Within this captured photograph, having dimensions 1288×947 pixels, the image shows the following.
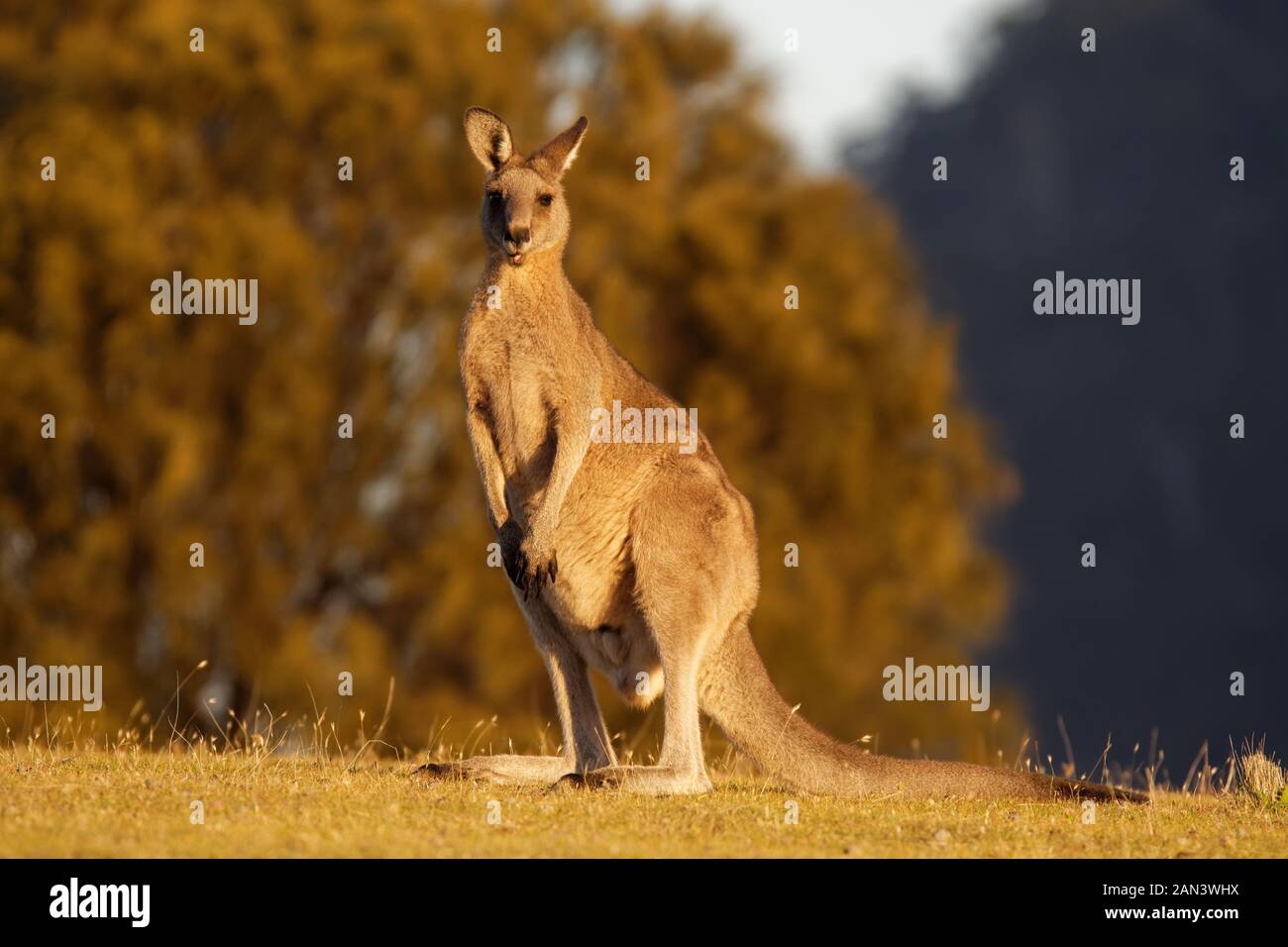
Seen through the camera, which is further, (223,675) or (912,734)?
(912,734)

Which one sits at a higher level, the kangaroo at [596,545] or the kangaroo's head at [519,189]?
the kangaroo's head at [519,189]

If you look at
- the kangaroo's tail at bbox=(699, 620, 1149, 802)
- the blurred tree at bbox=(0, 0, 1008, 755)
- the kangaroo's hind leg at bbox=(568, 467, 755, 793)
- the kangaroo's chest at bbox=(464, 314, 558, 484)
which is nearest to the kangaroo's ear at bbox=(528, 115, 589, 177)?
the kangaroo's chest at bbox=(464, 314, 558, 484)

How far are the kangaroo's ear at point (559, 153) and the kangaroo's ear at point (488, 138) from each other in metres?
0.11

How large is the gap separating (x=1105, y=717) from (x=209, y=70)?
1293 inches

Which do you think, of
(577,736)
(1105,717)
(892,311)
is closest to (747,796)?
(577,736)

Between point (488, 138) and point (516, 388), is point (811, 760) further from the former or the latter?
point (488, 138)

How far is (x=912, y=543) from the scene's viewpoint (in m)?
21.1

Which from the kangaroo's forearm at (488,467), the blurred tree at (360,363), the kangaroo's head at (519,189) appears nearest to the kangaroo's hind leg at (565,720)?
the kangaroo's forearm at (488,467)

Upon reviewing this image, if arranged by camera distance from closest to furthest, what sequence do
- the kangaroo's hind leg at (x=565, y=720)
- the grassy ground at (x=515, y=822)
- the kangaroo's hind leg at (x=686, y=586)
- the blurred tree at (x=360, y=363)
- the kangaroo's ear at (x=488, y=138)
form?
the grassy ground at (x=515, y=822) < the kangaroo's hind leg at (x=686, y=586) < the kangaroo's hind leg at (x=565, y=720) < the kangaroo's ear at (x=488, y=138) < the blurred tree at (x=360, y=363)

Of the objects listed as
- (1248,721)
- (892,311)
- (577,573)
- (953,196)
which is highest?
(953,196)

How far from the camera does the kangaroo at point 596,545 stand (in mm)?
6289

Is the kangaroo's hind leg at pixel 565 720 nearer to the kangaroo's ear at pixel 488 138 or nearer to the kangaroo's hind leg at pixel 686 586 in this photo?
the kangaroo's hind leg at pixel 686 586

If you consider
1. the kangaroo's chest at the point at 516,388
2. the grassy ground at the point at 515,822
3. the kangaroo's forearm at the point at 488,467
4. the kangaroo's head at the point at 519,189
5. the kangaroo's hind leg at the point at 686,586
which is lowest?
the grassy ground at the point at 515,822

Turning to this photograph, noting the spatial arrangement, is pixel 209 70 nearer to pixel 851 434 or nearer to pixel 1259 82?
pixel 851 434
